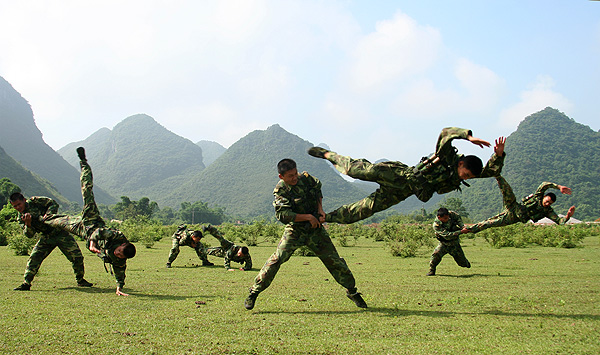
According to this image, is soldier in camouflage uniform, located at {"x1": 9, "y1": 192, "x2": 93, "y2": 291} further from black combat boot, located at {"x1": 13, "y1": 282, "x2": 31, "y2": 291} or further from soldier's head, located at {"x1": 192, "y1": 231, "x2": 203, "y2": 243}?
soldier's head, located at {"x1": 192, "y1": 231, "x2": 203, "y2": 243}

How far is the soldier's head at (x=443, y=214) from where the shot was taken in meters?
10.9

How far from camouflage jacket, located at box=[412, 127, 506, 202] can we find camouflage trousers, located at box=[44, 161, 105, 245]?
21.1 feet

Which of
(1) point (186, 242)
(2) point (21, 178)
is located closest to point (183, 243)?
(1) point (186, 242)

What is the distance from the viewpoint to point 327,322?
591cm

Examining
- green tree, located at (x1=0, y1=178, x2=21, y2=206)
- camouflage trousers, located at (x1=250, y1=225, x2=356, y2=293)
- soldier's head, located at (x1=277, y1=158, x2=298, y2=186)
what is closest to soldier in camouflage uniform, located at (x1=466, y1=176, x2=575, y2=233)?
camouflage trousers, located at (x1=250, y1=225, x2=356, y2=293)

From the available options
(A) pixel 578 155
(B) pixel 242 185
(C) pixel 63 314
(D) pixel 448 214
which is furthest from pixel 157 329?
(B) pixel 242 185

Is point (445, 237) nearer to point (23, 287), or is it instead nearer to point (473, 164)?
point (473, 164)

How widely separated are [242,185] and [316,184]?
19261 centimetres

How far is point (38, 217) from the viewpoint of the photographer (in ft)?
29.1

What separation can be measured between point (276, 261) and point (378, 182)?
2.05 metres

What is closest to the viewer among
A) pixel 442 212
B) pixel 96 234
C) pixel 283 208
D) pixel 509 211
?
pixel 283 208

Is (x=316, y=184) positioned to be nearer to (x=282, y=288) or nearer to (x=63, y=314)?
(x=282, y=288)

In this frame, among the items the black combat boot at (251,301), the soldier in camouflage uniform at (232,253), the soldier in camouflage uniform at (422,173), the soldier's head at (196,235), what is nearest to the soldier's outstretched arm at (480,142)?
the soldier in camouflage uniform at (422,173)

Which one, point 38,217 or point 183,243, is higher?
point 38,217
